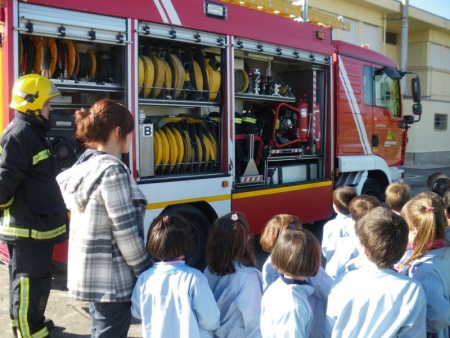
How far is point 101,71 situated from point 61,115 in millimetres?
571

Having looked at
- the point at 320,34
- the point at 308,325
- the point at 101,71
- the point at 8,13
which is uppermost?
the point at 320,34

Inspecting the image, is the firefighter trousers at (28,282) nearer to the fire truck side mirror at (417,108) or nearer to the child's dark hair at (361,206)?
the child's dark hair at (361,206)

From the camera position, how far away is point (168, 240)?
245 cm

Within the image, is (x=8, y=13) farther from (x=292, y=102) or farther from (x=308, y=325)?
(x=292, y=102)

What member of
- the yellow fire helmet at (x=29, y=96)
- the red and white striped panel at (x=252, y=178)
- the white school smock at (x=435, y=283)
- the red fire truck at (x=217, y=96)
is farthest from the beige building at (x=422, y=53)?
the white school smock at (x=435, y=283)

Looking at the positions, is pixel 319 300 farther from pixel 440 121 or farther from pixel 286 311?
pixel 440 121

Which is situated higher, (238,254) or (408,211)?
(408,211)

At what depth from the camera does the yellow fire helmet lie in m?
3.52

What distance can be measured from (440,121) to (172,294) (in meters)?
23.9

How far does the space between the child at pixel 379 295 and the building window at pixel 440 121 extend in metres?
23.2

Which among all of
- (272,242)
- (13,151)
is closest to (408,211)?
(272,242)

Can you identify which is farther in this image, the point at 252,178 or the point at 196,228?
the point at 252,178

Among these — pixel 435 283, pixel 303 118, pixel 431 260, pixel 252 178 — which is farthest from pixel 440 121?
pixel 435 283

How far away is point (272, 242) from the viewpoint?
2877mm
